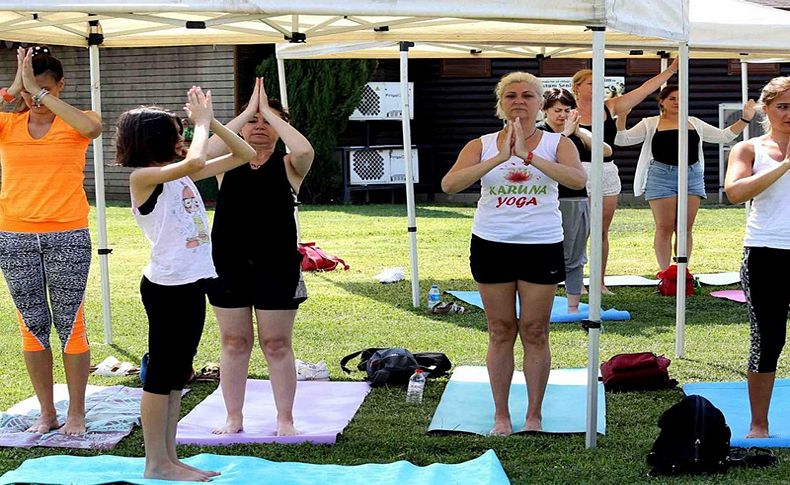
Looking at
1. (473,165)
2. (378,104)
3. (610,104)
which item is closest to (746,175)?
(473,165)

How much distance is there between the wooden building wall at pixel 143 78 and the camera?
19812 millimetres

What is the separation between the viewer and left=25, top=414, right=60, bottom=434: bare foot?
543 cm

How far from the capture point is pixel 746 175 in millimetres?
5039

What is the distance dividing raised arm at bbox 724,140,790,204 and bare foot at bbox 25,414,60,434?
3259 millimetres

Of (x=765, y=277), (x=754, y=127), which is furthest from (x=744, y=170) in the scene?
(x=754, y=127)

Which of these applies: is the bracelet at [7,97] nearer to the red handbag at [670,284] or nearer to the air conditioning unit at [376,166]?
the red handbag at [670,284]

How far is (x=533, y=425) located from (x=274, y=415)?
1331 millimetres

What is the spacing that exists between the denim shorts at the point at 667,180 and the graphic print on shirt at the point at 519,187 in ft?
14.5

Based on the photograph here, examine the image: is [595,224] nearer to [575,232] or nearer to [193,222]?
[193,222]

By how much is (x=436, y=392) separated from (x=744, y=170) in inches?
84.2

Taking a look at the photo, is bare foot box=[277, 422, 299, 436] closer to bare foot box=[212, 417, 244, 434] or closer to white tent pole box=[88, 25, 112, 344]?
bare foot box=[212, 417, 244, 434]

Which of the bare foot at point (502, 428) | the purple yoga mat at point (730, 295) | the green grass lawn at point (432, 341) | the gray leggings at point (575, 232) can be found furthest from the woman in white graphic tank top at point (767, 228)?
the purple yoga mat at point (730, 295)

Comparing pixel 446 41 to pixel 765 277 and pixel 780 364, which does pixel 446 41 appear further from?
pixel 765 277

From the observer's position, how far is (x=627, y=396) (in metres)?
6.16
